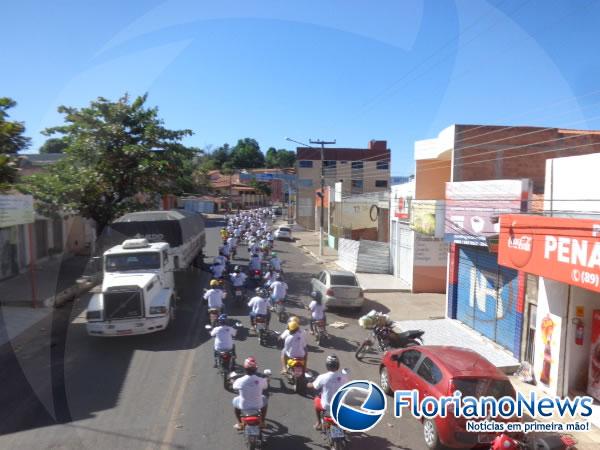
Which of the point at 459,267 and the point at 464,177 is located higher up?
the point at 464,177

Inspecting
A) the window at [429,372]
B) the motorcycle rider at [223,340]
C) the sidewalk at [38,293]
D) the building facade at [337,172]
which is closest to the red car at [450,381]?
the window at [429,372]

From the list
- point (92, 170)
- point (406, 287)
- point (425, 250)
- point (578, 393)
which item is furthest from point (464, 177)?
point (92, 170)

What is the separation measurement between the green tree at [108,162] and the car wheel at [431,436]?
52.9ft

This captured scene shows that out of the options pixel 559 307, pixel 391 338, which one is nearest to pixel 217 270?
pixel 391 338

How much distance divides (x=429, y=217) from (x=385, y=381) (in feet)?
26.9

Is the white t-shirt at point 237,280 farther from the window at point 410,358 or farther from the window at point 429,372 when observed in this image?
the window at point 429,372

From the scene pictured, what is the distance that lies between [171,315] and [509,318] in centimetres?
939

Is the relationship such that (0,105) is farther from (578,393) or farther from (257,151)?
(257,151)

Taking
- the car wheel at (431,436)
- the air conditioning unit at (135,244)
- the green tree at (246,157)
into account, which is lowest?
the car wheel at (431,436)

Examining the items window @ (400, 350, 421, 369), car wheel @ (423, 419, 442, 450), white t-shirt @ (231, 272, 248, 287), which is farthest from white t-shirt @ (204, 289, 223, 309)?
car wheel @ (423, 419, 442, 450)

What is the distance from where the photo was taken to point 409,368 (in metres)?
8.32

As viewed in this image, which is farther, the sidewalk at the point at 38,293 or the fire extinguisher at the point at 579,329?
the sidewalk at the point at 38,293

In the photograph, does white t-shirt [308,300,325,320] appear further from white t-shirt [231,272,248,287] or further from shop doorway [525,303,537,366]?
shop doorway [525,303,537,366]

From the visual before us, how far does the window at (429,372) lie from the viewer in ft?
23.9
